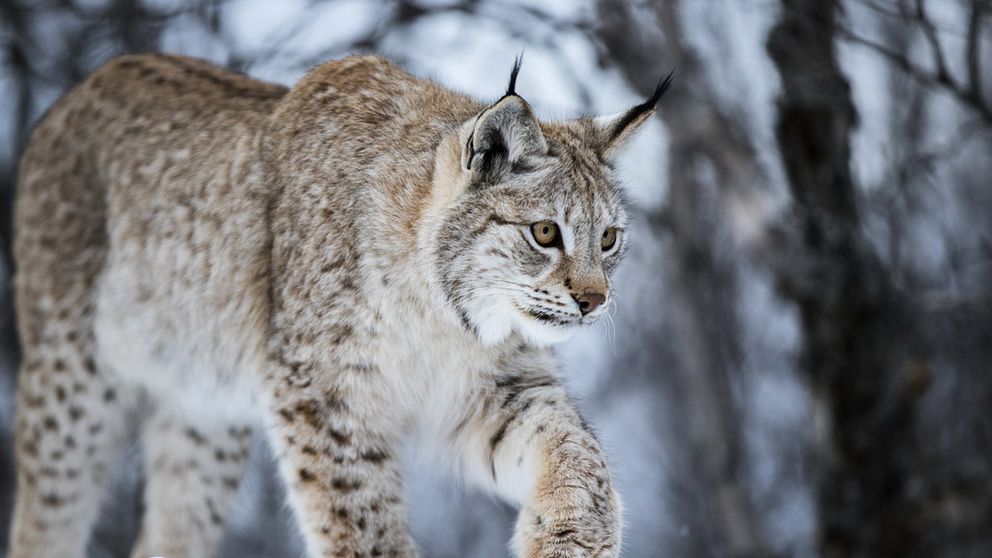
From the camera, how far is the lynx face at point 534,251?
13.3ft

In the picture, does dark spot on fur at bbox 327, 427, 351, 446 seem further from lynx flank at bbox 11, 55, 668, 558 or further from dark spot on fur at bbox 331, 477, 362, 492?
dark spot on fur at bbox 331, 477, 362, 492

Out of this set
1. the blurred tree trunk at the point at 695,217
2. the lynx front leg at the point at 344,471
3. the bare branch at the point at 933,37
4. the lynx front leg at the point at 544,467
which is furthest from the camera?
the blurred tree trunk at the point at 695,217

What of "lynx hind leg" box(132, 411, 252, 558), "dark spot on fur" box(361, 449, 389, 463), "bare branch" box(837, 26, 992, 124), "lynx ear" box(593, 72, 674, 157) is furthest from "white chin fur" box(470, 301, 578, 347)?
"bare branch" box(837, 26, 992, 124)

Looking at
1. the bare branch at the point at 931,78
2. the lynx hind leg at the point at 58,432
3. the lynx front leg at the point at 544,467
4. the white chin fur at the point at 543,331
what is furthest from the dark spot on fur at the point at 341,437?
the bare branch at the point at 931,78

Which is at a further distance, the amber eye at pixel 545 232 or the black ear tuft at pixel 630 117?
the black ear tuft at pixel 630 117

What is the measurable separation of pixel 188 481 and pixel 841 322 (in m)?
3.41

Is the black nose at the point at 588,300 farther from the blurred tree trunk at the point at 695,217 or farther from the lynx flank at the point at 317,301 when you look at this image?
the blurred tree trunk at the point at 695,217

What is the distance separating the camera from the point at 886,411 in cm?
661

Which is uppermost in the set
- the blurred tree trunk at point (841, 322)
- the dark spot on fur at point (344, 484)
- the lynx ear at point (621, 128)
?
the blurred tree trunk at point (841, 322)

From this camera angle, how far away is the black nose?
401 cm

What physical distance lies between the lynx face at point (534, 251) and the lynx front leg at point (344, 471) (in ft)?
1.49

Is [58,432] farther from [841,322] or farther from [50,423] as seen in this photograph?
[841,322]

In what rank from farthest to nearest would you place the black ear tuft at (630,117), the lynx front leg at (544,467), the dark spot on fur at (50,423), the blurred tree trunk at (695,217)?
the blurred tree trunk at (695,217)
the dark spot on fur at (50,423)
the black ear tuft at (630,117)
the lynx front leg at (544,467)

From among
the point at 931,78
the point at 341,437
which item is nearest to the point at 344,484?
the point at 341,437
